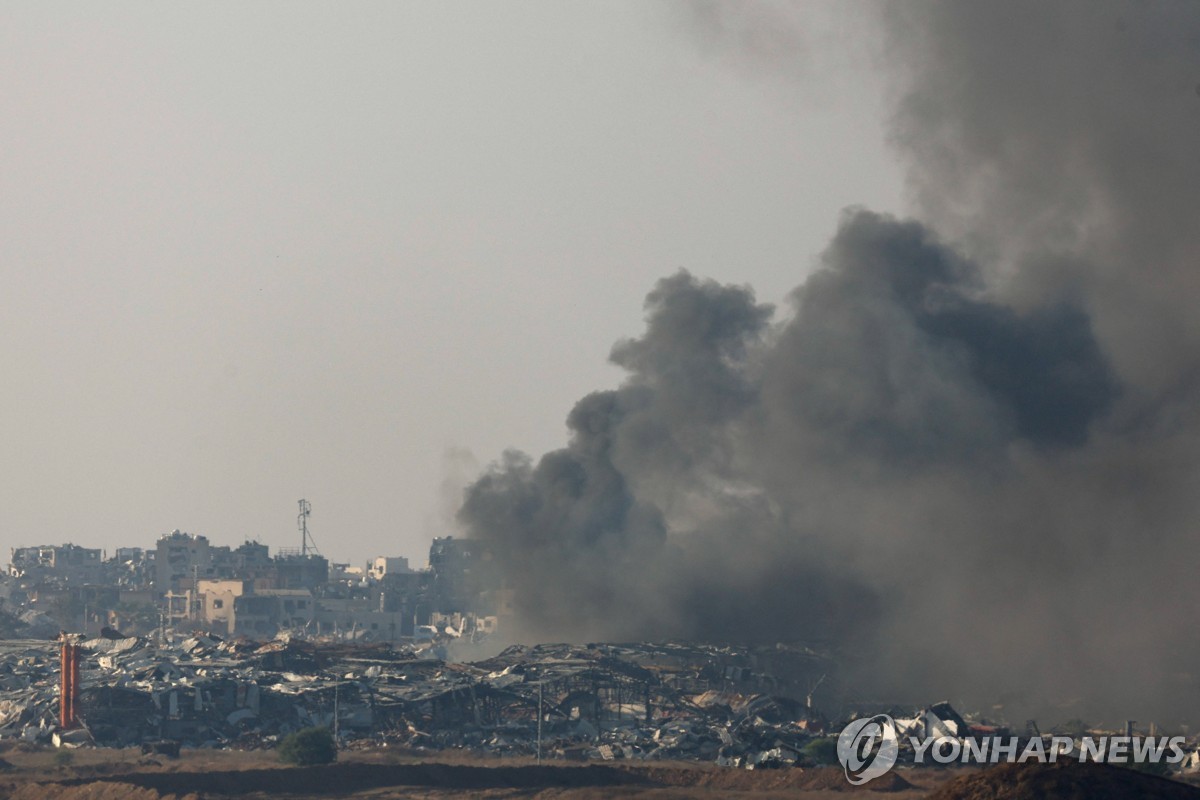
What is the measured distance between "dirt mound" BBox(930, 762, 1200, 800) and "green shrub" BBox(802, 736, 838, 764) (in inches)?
837

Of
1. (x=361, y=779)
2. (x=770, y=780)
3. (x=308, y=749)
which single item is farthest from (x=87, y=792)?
(x=770, y=780)

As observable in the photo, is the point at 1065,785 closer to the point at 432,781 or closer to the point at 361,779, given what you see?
the point at 432,781

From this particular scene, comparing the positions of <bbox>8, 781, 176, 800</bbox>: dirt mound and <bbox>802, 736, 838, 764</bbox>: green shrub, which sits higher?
Result: <bbox>802, 736, 838, 764</bbox>: green shrub

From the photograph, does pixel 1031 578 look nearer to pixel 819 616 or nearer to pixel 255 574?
pixel 819 616

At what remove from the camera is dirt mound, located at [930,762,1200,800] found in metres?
33.6

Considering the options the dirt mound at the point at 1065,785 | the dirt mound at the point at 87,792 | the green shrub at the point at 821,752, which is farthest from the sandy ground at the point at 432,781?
the dirt mound at the point at 1065,785

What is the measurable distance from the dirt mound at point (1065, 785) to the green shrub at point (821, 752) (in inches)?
837

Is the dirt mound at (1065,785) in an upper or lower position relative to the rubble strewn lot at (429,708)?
upper

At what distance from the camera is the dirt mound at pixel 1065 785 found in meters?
33.6

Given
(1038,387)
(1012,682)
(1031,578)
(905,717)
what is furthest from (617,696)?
(1038,387)

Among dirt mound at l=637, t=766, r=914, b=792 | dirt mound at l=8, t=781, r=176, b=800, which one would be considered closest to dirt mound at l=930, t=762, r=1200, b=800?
dirt mound at l=637, t=766, r=914, b=792

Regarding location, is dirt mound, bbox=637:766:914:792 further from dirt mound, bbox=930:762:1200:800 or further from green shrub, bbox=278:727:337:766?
dirt mound, bbox=930:762:1200:800

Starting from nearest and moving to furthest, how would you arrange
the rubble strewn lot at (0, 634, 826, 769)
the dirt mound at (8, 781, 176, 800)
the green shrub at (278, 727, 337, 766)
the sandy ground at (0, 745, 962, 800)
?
the dirt mound at (8, 781, 176, 800) → the sandy ground at (0, 745, 962, 800) → the green shrub at (278, 727, 337, 766) → the rubble strewn lot at (0, 634, 826, 769)

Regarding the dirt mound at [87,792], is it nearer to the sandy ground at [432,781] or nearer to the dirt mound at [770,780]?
the sandy ground at [432,781]
